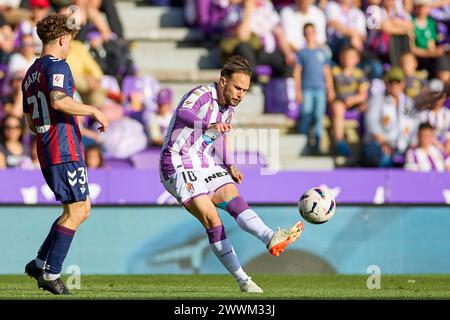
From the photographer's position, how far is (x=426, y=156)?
1762 cm

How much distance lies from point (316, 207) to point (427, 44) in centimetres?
978

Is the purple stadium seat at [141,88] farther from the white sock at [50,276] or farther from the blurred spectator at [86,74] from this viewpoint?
the white sock at [50,276]

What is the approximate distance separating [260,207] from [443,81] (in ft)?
19.4

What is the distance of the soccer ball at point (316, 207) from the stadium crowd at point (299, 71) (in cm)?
542

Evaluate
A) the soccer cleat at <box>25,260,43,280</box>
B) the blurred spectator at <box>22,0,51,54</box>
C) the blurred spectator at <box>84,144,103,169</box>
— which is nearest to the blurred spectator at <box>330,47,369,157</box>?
the blurred spectator at <box>84,144,103,169</box>

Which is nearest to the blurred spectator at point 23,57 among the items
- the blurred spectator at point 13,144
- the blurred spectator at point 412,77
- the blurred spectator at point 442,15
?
the blurred spectator at point 13,144

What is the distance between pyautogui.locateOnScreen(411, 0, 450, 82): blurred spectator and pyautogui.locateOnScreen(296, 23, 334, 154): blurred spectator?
7.30ft

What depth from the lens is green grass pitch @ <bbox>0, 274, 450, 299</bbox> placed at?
10.5 metres

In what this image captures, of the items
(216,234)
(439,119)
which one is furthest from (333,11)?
(216,234)

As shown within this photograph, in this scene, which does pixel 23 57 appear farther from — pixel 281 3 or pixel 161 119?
pixel 281 3

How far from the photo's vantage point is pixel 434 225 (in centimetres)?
1541
